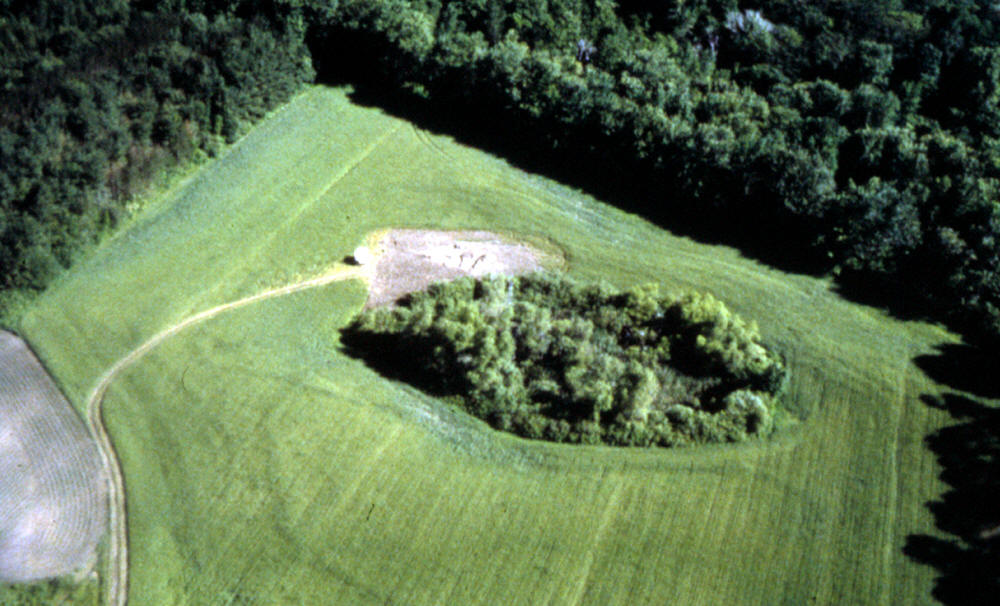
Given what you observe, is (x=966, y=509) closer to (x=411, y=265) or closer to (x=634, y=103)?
(x=634, y=103)

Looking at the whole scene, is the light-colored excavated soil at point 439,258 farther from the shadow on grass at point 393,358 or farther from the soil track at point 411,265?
the shadow on grass at point 393,358

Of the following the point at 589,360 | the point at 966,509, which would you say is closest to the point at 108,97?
the point at 589,360

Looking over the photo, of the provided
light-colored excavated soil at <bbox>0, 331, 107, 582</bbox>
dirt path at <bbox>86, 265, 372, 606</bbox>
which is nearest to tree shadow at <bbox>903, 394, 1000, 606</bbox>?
dirt path at <bbox>86, 265, 372, 606</bbox>

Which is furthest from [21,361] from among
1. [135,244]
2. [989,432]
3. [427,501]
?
[989,432]

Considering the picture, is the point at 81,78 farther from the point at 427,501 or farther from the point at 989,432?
the point at 989,432

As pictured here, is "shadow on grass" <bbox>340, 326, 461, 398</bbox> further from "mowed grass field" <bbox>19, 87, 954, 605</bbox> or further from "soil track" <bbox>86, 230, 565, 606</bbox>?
"soil track" <bbox>86, 230, 565, 606</bbox>
